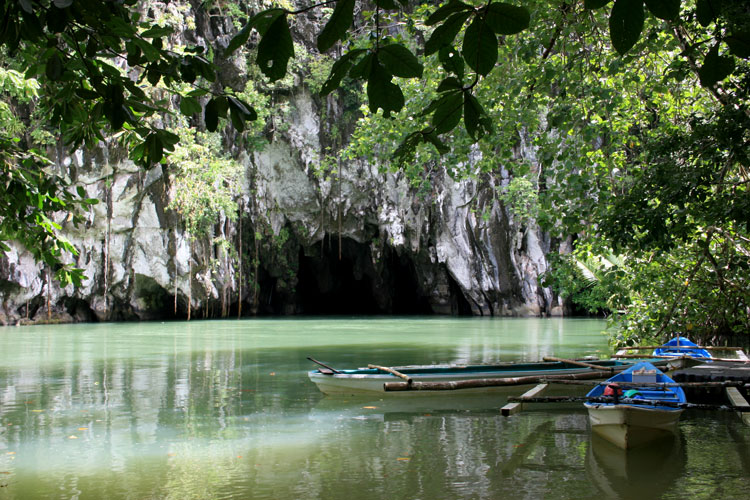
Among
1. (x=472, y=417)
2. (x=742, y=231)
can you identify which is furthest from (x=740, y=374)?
(x=472, y=417)

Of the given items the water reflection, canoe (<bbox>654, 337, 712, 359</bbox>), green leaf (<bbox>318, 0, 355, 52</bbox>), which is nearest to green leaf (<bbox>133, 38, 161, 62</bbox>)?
green leaf (<bbox>318, 0, 355, 52</bbox>)

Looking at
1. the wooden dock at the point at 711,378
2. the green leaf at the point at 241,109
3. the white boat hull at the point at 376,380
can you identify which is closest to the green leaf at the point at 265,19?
the green leaf at the point at 241,109

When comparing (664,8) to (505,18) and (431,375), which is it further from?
(431,375)

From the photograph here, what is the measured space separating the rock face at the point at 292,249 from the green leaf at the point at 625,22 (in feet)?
63.1

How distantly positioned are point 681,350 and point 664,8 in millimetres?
7871

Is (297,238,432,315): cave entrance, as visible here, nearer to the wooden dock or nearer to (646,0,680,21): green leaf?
the wooden dock

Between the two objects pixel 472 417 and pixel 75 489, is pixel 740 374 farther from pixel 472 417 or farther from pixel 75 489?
pixel 75 489

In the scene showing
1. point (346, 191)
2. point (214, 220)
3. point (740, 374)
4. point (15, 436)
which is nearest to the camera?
point (15, 436)

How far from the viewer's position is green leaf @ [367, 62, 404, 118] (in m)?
1.30

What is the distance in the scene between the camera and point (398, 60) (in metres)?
1.31

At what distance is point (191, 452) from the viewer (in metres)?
4.49

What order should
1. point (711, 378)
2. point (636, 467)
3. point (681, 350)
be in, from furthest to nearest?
point (681, 350), point (711, 378), point (636, 467)

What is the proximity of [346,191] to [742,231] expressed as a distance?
704 inches

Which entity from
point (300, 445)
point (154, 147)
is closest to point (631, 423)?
point (300, 445)
